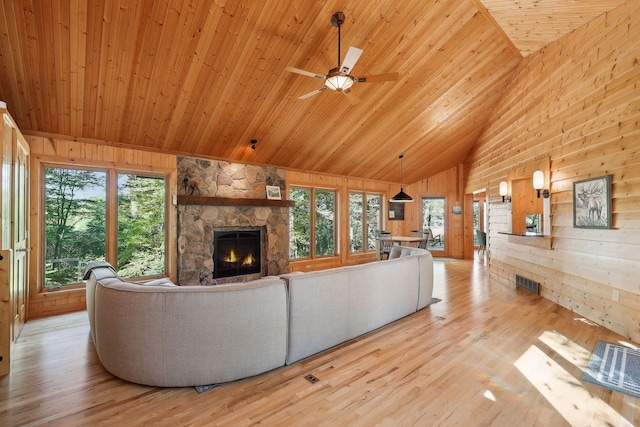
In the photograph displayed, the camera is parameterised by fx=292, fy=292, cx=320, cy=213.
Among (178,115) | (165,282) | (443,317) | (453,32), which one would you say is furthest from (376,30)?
(165,282)

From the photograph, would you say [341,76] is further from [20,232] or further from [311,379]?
[20,232]

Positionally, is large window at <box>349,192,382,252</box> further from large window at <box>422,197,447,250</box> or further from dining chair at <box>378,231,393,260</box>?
large window at <box>422,197,447,250</box>

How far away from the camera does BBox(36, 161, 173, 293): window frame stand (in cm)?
397

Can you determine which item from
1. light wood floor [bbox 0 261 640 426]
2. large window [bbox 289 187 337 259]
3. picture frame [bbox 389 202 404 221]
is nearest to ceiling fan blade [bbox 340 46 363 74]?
light wood floor [bbox 0 261 640 426]

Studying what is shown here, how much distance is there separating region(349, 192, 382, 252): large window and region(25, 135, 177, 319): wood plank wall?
528 cm

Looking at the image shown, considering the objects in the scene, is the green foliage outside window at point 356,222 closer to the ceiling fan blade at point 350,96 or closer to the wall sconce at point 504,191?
the wall sconce at point 504,191

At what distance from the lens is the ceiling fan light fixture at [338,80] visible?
121 inches

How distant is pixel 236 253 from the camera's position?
579 cm

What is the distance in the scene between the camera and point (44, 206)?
4000 mm

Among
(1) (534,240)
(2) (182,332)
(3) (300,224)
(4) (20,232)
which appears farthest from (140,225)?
(1) (534,240)

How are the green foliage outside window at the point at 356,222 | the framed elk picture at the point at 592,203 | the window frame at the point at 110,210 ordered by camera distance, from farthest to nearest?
the green foliage outside window at the point at 356,222 < the window frame at the point at 110,210 < the framed elk picture at the point at 592,203

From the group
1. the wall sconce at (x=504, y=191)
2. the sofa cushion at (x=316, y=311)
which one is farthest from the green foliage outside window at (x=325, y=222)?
the sofa cushion at (x=316, y=311)

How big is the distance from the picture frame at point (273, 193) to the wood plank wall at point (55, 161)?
235 cm

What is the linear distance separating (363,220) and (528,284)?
425cm
